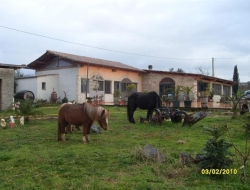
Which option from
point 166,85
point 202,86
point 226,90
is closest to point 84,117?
point 166,85

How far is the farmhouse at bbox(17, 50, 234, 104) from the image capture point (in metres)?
24.8

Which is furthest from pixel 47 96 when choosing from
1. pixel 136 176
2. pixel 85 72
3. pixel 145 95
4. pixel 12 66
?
pixel 136 176

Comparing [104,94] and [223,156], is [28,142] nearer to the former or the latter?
[223,156]

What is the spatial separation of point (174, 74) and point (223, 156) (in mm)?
23961

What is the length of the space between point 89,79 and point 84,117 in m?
18.2

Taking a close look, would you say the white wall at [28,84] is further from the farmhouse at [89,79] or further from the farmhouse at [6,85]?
the farmhouse at [6,85]

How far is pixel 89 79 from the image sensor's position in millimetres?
25609

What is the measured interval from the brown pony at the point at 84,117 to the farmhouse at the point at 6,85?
1059 centimetres

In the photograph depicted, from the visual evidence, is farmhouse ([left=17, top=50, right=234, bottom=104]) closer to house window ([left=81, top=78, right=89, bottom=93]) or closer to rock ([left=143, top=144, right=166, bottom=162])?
house window ([left=81, top=78, right=89, bottom=93])

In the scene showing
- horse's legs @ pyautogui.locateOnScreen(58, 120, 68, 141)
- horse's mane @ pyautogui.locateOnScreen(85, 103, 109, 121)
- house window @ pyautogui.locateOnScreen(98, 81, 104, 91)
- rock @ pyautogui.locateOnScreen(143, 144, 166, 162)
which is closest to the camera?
rock @ pyautogui.locateOnScreen(143, 144, 166, 162)

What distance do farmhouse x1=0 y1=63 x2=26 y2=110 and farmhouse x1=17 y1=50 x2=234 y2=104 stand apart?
266 inches

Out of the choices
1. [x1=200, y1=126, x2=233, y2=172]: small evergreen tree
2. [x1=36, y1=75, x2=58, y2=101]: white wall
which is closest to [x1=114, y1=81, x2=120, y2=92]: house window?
[x1=36, y1=75, x2=58, y2=101]: white wall

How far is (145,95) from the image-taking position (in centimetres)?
1282
